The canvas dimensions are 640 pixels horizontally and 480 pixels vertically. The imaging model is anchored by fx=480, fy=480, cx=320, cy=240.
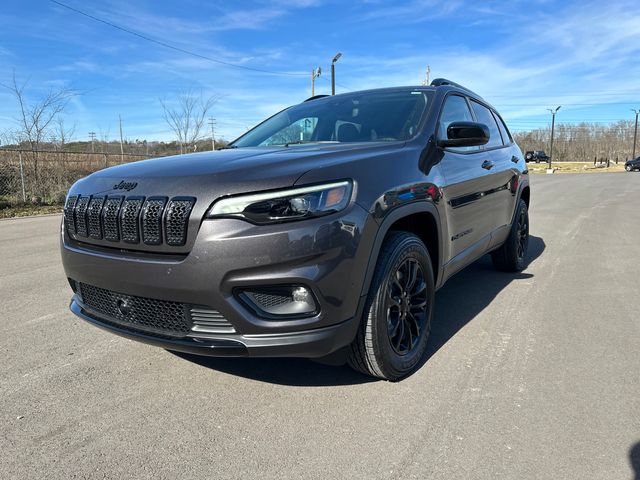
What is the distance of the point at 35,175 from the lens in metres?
15.3

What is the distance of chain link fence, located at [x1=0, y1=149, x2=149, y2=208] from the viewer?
48.1 ft

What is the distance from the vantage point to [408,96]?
12.1 feet

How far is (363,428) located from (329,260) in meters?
0.86

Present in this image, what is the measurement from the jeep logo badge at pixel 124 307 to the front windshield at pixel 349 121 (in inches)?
68.0

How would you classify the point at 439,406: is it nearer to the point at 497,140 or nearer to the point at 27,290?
the point at 497,140

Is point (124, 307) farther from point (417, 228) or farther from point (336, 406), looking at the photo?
point (417, 228)

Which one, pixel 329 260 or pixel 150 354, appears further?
pixel 150 354

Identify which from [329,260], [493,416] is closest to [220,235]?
[329,260]

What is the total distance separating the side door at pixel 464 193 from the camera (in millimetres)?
3391

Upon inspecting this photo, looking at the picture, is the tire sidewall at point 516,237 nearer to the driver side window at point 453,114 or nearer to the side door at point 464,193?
the side door at point 464,193

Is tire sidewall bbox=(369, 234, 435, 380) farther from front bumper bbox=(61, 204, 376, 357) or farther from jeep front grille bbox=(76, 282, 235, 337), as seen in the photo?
jeep front grille bbox=(76, 282, 235, 337)

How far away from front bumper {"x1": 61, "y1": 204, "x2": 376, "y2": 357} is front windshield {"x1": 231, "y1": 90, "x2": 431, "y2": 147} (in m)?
1.22

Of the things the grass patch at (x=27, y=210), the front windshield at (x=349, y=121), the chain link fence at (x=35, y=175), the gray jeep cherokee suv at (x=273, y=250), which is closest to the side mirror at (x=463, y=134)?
A: the gray jeep cherokee suv at (x=273, y=250)

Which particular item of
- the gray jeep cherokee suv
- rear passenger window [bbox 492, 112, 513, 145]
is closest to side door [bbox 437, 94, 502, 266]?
the gray jeep cherokee suv
